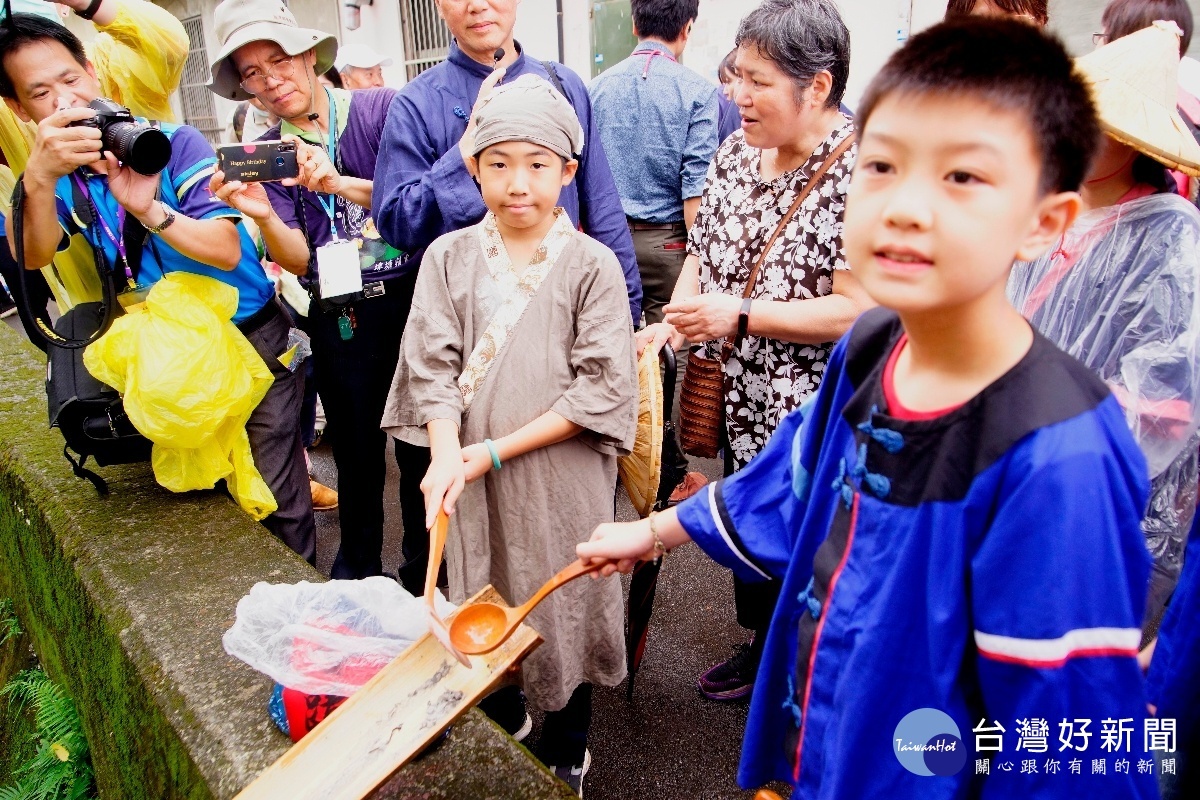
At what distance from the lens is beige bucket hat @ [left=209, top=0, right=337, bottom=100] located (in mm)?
2605

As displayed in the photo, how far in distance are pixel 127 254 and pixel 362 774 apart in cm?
178

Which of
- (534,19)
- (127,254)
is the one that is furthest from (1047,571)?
(534,19)

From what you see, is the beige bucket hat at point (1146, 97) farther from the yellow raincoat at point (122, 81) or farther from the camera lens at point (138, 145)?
the yellow raincoat at point (122, 81)

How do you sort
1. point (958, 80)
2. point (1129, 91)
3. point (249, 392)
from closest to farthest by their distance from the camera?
point (958, 80), point (1129, 91), point (249, 392)

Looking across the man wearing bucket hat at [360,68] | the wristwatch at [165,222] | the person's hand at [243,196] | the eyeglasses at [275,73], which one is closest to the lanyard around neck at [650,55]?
the eyeglasses at [275,73]

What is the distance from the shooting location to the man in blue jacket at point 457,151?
2.37 meters

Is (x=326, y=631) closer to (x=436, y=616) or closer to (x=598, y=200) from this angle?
(x=436, y=616)

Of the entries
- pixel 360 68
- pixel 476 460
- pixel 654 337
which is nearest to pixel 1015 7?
pixel 654 337

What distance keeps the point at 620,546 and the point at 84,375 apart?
1.82 m

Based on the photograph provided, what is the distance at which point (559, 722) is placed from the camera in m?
2.17

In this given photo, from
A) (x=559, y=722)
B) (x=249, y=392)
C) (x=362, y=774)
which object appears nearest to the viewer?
(x=362, y=774)

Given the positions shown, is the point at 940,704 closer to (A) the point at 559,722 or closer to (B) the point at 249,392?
(A) the point at 559,722

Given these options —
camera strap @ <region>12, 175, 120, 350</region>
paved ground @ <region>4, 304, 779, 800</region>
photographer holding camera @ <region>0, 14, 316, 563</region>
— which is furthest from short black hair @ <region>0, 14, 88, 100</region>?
paved ground @ <region>4, 304, 779, 800</region>

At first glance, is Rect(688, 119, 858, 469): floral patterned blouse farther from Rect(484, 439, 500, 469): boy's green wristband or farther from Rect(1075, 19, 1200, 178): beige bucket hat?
Rect(484, 439, 500, 469): boy's green wristband
